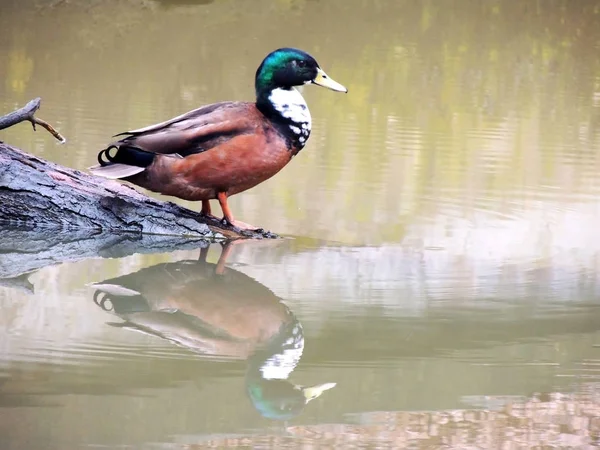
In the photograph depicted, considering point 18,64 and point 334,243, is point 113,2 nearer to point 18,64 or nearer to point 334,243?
point 18,64

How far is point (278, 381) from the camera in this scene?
293 centimetres

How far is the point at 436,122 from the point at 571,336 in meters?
4.58

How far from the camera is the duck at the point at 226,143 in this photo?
14.7ft

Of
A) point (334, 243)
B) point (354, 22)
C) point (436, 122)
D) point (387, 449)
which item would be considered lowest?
point (387, 449)

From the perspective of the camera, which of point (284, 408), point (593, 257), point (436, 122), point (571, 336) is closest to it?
point (284, 408)

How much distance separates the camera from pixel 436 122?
25.8 ft

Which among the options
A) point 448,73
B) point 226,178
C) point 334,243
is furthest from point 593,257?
point 448,73

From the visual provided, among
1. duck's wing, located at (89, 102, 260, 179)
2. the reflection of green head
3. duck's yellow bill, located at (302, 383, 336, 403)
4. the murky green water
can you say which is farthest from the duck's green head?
duck's yellow bill, located at (302, 383, 336, 403)

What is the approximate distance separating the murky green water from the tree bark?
13 cm

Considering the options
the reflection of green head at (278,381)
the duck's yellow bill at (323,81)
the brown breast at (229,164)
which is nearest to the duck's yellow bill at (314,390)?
the reflection of green head at (278,381)

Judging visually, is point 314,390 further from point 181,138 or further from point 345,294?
point 181,138

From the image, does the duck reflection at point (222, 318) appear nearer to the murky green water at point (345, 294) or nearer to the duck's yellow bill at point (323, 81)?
the murky green water at point (345, 294)

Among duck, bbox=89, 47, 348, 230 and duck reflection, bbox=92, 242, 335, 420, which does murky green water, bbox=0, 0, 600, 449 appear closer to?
duck reflection, bbox=92, 242, 335, 420

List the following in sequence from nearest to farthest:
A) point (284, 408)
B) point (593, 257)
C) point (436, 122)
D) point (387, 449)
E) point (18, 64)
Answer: point (387, 449), point (284, 408), point (593, 257), point (436, 122), point (18, 64)
